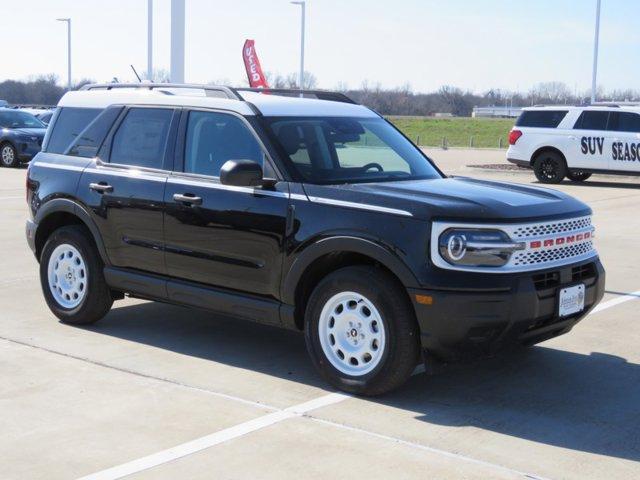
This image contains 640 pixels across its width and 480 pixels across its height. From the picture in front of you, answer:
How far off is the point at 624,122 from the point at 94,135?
17208 mm

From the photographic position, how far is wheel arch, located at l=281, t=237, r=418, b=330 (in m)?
5.66

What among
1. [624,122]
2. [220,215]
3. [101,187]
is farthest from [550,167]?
[220,215]

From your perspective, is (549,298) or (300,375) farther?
(300,375)

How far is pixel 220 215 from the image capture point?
6488 millimetres

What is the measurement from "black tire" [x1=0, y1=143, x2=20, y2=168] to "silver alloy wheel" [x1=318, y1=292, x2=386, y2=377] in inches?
833

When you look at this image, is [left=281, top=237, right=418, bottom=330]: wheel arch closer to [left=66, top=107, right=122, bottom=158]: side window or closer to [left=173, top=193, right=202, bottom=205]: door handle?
[left=173, top=193, right=202, bottom=205]: door handle

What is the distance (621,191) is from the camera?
70.7ft

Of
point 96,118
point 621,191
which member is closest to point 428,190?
point 96,118

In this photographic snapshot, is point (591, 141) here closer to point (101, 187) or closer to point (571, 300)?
point (101, 187)

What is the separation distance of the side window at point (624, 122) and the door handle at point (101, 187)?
682 inches

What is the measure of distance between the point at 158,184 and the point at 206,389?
1.63 meters

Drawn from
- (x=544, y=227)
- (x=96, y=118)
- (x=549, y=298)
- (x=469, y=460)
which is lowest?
(x=469, y=460)

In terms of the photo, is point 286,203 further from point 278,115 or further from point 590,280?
point 590,280

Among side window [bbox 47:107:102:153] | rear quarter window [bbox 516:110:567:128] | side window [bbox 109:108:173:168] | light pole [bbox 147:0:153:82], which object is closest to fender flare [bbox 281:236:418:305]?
side window [bbox 109:108:173:168]
